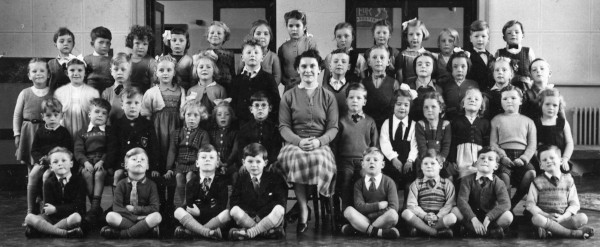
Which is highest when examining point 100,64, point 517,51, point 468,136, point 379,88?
point 517,51

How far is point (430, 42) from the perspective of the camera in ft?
32.6

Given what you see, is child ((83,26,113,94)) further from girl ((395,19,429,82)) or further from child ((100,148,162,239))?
girl ((395,19,429,82))

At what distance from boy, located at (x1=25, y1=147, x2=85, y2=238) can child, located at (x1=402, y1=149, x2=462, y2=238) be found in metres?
2.27

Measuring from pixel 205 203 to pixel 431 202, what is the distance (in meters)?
1.56

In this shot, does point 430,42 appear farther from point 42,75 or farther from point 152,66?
point 42,75

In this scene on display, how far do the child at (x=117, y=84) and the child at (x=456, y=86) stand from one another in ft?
8.18

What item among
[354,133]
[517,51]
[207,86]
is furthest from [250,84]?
[517,51]

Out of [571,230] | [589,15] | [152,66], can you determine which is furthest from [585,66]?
[152,66]

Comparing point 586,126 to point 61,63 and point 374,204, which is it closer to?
point 374,204

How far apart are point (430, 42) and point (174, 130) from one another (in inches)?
199

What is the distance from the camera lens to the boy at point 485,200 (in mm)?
5273

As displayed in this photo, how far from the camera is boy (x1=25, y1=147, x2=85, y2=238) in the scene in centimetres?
533

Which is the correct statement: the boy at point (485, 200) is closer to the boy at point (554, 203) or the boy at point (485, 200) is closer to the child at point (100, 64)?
the boy at point (554, 203)

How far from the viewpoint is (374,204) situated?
5305 mm
